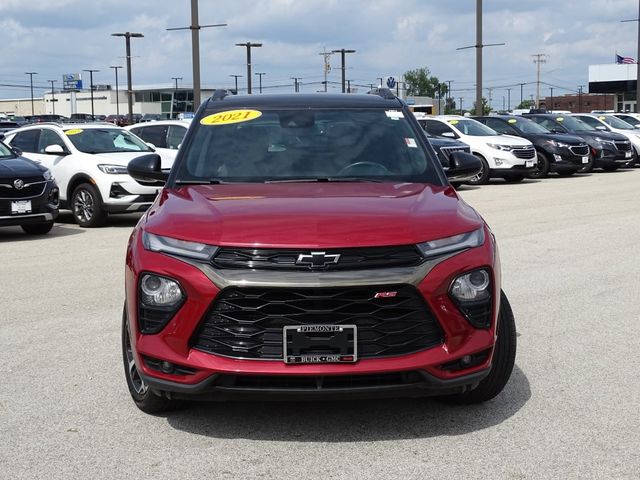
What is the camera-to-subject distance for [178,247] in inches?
168

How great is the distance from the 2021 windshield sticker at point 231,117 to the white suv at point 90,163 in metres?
8.39

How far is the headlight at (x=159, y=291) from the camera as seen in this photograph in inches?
165

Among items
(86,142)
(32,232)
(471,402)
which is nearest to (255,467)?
(471,402)

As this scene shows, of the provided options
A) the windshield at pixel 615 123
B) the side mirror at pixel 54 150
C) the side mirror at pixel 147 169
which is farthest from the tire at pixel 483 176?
the side mirror at pixel 147 169

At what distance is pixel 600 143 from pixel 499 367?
2339cm

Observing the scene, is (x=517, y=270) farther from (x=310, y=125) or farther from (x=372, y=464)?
(x=372, y=464)

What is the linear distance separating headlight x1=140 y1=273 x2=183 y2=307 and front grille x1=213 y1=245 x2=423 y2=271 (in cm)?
24

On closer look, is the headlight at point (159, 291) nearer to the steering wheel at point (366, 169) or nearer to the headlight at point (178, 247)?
the headlight at point (178, 247)

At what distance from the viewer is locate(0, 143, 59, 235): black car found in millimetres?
12617

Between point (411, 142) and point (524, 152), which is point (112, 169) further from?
point (524, 152)

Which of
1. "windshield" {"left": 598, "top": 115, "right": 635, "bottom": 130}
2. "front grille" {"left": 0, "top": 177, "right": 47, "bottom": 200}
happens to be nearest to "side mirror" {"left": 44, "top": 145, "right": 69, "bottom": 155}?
"front grille" {"left": 0, "top": 177, "right": 47, "bottom": 200}

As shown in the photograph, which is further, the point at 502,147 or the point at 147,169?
the point at 502,147

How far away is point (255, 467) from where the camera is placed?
406 cm

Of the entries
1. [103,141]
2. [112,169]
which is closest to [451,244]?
[112,169]
